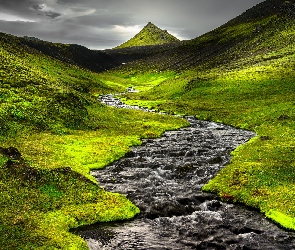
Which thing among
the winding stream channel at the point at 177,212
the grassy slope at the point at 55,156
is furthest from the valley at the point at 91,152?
the winding stream channel at the point at 177,212

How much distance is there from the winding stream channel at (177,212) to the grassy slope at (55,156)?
65.7 inches

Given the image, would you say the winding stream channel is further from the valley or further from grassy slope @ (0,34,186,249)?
grassy slope @ (0,34,186,249)

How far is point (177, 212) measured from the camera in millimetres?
28141

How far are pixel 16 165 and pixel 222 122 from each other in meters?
49.5

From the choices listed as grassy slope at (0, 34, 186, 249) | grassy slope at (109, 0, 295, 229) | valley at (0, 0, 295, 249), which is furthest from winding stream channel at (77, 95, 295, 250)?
grassy slope at (109, 0, 295, 229)

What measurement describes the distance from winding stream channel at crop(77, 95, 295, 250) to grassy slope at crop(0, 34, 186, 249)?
167 centimetres

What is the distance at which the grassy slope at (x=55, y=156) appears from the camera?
24.2 metres

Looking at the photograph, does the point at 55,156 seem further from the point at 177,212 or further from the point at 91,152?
the point at 177,212

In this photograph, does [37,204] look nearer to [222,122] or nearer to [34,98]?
[34,98]

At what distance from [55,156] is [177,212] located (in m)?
19.0

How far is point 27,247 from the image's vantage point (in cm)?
2106

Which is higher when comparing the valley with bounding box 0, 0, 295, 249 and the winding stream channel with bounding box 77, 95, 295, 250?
the valley with bounding box 0, 0, 295, 249

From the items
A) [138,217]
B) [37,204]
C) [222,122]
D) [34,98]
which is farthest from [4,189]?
[222,122]

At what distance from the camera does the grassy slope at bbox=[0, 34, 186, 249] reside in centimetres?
2419
